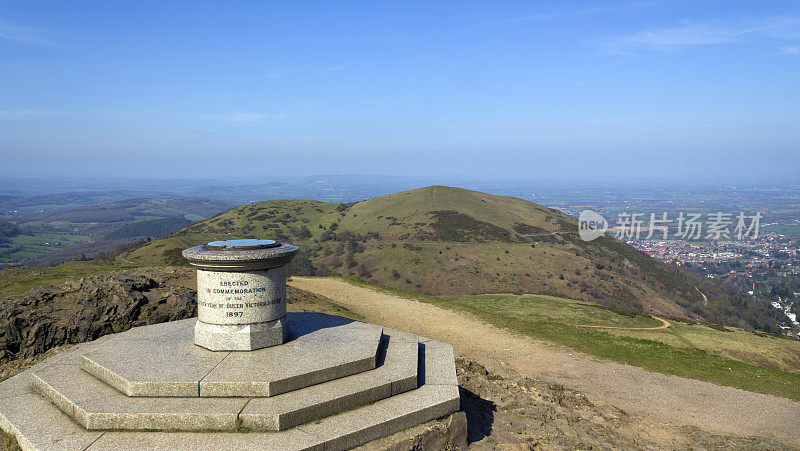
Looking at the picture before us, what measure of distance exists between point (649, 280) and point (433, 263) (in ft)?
116

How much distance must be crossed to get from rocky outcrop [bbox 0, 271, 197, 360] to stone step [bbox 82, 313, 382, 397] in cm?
212

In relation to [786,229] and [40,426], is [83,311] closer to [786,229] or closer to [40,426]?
[40,426]

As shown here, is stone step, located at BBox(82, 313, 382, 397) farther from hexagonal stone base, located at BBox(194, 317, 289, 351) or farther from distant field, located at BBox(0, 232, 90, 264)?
distant field, located at BBox(0, 232, 90, 264)

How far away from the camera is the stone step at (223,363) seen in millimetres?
7668

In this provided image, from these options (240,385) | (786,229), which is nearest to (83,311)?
(240,385)

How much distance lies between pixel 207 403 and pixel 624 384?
36.9 ft

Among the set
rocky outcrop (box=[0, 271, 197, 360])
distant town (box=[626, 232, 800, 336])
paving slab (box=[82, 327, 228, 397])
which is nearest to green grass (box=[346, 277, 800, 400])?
rocky outcrop (box=[0, 271, 197, 360])

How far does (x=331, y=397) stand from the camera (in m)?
7.64

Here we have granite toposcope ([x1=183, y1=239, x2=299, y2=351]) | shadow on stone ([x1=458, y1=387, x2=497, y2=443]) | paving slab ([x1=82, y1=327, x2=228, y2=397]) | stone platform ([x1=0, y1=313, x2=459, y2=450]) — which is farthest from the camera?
granite toposcope ([x1=183, y1=239, x2=299, y2=351])

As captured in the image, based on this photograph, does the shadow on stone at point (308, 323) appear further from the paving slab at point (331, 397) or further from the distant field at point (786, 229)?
the distant field at point (786, 229)

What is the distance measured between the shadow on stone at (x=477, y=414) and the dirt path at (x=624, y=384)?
10.5ft

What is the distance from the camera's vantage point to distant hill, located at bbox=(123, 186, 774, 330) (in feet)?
184

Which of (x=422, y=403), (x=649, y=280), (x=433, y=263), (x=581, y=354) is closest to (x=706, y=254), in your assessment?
(x=649, y=280)

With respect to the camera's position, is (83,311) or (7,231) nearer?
(83,311)
